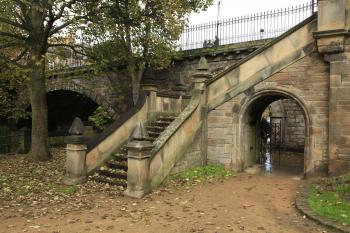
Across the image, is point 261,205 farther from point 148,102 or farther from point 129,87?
point 129,87

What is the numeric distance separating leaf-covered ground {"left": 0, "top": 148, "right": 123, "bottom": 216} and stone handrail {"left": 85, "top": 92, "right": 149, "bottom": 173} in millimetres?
751

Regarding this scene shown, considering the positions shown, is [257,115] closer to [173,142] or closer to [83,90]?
[173,142]

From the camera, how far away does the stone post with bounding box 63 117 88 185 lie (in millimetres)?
9398

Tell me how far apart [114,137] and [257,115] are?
4693mm

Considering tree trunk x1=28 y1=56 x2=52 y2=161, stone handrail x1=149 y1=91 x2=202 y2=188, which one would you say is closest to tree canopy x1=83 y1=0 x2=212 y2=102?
tree trunk x1=28 y1=56 x2=52 y2=161

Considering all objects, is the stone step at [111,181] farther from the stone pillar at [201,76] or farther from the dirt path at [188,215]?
the stone pillar at [201,76]

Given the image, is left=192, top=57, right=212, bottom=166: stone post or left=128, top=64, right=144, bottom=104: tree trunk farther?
left=128, top=64, right=144, bottom=104: tree trunk

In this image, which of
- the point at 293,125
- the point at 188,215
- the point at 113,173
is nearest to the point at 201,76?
the point at 113,173

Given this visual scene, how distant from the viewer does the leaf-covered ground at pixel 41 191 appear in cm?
746

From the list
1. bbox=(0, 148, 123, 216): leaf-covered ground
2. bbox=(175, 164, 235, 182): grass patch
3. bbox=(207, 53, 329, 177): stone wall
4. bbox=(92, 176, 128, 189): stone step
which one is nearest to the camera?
bbox=(0, 148, 123, 216): leaf-covered ground

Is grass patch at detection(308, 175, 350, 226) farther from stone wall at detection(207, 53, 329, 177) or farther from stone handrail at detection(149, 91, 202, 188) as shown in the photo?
stone handrail at detection(149, 91, 202, 188)

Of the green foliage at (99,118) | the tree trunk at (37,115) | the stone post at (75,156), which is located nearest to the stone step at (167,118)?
the stone post at (75,156)

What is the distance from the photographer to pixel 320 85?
29.9 ft

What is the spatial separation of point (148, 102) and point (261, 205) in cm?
541
